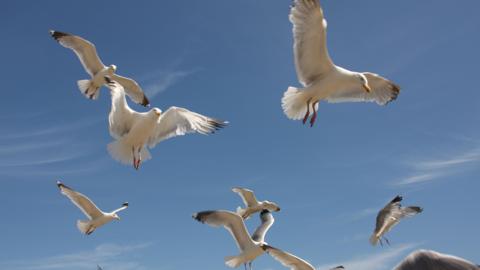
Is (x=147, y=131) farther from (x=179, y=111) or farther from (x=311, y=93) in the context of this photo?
(x=311, y=93)

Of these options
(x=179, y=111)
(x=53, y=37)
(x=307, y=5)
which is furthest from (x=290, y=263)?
(x=53, y=37)

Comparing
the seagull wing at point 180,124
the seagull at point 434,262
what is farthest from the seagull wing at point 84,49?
the seagull at point 434,262

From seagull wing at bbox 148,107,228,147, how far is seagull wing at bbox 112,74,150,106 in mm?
3938

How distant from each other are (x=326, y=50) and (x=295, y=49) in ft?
1.98

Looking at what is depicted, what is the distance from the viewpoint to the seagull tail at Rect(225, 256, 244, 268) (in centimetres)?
1185

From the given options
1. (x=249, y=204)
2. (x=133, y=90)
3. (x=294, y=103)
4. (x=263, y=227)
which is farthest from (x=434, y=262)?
(x=249, y=204)

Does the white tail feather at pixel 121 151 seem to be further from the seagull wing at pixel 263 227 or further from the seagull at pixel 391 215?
the seagull at pixel 391 215

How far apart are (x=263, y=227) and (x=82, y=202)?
4.95m

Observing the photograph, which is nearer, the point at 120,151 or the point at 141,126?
the point at 141,126

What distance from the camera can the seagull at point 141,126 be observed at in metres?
11.8

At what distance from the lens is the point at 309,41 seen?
1024cm

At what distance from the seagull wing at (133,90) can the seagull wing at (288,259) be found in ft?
23.9

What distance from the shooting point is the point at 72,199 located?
47.3 ft

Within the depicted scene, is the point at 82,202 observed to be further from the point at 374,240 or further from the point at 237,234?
the point at 374,240
